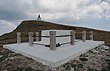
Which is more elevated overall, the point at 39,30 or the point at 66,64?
the point at 39,30

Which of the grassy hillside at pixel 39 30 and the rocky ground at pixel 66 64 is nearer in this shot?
the rocky ground at pixel 66 64

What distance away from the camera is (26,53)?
8922mm

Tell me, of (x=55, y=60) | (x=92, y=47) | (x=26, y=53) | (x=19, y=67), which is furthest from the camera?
(x=92, y=47)

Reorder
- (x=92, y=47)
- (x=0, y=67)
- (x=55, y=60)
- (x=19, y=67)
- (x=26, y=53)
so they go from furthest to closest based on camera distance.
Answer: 1. (x=92, y=47)
2. (x=26, y=53)
3. (x=0, y=67)
4. (x=19, y=67)
5. (x=55, y=60)

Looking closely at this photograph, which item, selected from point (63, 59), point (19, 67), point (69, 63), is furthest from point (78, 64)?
point (19, 67)

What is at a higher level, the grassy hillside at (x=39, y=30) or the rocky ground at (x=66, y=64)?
the grassy hillside at (x=39, y=30)

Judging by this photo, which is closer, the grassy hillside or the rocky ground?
the rocky ground

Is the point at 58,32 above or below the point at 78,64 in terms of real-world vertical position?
above

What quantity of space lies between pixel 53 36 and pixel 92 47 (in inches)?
169

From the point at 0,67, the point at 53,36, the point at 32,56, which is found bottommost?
the point at 0,67

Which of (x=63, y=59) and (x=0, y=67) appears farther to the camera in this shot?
(x=0, y=67)

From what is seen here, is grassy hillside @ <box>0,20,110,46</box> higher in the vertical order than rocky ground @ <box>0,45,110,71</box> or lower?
higher

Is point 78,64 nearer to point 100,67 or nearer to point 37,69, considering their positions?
point 100,67

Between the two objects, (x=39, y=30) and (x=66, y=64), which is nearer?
(x=66, y=64)
